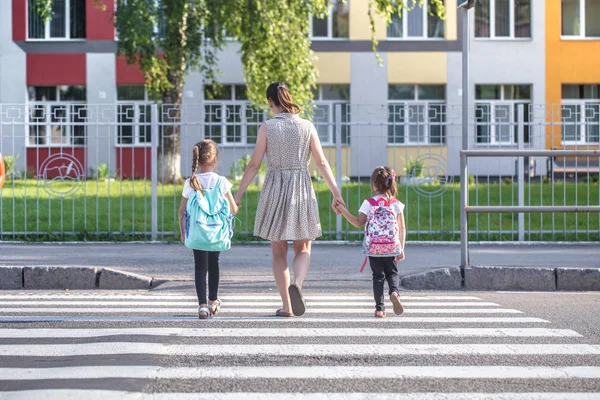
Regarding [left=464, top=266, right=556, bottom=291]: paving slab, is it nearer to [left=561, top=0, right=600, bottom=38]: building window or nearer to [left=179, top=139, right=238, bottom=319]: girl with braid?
[left=179, top=139, right=238, bottom=319]: girl with braid

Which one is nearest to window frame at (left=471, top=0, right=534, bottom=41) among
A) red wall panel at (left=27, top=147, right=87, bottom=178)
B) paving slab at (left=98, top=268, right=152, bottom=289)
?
red wall panel at (left=27, top=147, right=87, bottom=178)

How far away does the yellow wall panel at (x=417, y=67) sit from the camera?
107ft

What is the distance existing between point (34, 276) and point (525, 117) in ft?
25.7

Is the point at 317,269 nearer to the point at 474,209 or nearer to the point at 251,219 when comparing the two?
the point at 474,209

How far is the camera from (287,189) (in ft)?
25.2

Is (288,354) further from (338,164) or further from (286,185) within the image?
(338,164)

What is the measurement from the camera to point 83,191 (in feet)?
47.5

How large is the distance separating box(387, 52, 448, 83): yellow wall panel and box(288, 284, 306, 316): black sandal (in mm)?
25738

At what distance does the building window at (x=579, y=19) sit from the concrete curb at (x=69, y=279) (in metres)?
25.9

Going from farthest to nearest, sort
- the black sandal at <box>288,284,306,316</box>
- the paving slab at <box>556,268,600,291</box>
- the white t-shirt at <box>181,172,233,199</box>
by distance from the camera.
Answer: the paving slab at <box>556,268,600,291</box> → the white t-shirt at <box>181,172,233,199</box> → the black sandal at <box>288,284,306,316</box>

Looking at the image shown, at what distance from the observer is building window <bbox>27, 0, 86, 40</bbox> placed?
3238cm

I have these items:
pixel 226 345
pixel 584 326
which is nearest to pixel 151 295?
pixel 226 345

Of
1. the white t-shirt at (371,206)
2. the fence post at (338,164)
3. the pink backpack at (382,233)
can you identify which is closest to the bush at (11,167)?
the fence post at (338,164)

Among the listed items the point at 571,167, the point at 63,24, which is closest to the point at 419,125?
the point at 571,167
